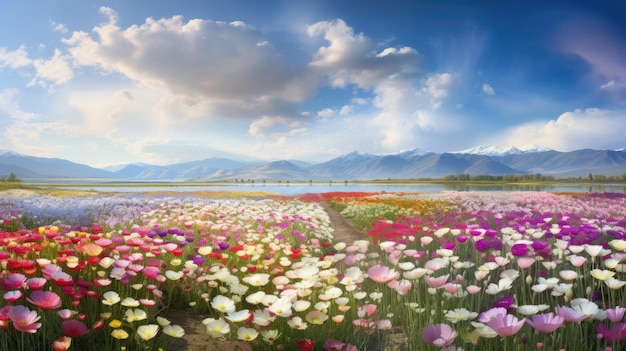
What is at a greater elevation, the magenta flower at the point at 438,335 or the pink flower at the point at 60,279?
the pink flower at the point at 60,279

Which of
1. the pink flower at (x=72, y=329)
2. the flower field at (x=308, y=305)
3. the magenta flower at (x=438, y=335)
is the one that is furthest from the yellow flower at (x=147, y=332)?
the magenta flower at (x=438, y=335)

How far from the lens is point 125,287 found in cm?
386

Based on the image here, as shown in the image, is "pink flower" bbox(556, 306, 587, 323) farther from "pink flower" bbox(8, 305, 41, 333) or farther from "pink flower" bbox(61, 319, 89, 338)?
"pink flower" bbox(8, 305, 41, 333)

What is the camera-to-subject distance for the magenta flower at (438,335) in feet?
6.95

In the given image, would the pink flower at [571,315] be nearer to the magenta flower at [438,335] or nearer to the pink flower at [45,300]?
the magenta flower at [438,335]

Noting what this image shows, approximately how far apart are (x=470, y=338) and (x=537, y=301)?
2001 mm

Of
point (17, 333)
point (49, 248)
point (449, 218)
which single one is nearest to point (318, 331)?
point (17, 333)

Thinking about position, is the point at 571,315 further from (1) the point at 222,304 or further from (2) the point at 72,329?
(2) the point at 72,329

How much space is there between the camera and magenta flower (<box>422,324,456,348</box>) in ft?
6.95

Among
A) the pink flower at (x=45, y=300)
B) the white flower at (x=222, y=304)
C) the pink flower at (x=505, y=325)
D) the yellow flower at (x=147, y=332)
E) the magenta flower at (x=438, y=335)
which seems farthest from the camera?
the white flower at (x=222, y=304)

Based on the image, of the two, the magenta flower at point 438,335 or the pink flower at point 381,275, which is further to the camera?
the pink flower at point 381,275

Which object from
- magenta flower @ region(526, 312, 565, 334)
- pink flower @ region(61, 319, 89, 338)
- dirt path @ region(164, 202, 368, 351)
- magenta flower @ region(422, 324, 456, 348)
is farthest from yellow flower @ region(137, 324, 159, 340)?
magenta flower @ region(526, 312, 565, 334)

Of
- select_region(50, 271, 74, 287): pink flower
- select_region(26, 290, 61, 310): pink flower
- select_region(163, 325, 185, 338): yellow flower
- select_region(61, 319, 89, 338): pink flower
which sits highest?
select_region(50, 271, 74, 287): pink flower

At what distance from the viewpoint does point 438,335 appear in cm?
221
